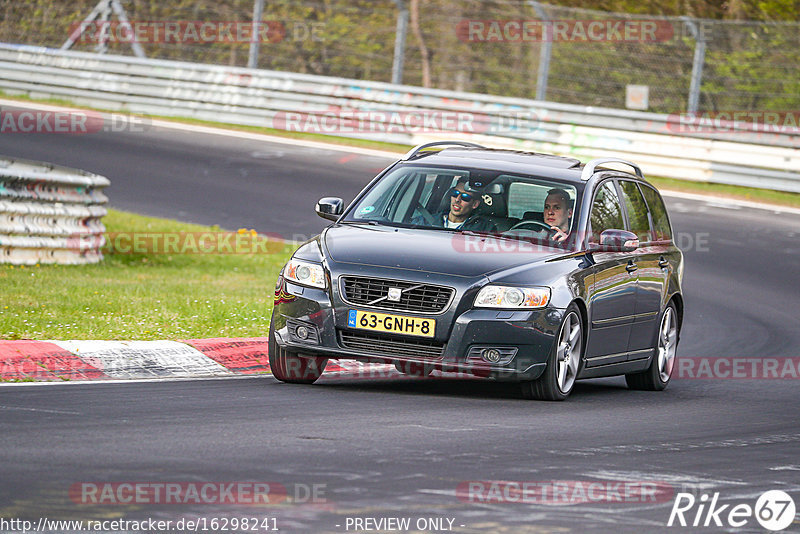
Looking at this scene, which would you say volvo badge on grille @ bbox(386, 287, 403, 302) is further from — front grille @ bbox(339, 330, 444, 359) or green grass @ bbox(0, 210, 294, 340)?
green grass @ bbox(0, 210, 294, 340)

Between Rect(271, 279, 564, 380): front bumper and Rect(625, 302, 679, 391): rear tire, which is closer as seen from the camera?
Rect(271, 279, 564, 380): front bumper

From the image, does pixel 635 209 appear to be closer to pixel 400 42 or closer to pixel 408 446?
pixel 408 446

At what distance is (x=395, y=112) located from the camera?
87.8ft

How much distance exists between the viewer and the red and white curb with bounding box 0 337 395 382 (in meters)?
9.41

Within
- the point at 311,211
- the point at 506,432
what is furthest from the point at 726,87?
the point at 506,432

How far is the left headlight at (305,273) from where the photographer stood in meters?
9.34

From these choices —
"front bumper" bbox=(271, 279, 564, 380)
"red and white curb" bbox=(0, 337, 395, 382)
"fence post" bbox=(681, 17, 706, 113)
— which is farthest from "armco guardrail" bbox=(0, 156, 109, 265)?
"fence post" bbox=(681, 17, 706, 113)

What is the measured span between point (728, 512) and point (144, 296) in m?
7.85

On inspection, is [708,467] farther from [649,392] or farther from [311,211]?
[311,211]

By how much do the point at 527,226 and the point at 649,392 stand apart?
2080 millimetres

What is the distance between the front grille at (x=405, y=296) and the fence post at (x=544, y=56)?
1716 cm

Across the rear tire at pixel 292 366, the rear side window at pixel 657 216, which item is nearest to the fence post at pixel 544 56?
the rear side window at pixel 657 216

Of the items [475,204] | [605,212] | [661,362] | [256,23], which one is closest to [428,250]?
[475,204]

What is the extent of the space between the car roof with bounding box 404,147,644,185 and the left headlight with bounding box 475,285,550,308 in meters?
1.54
